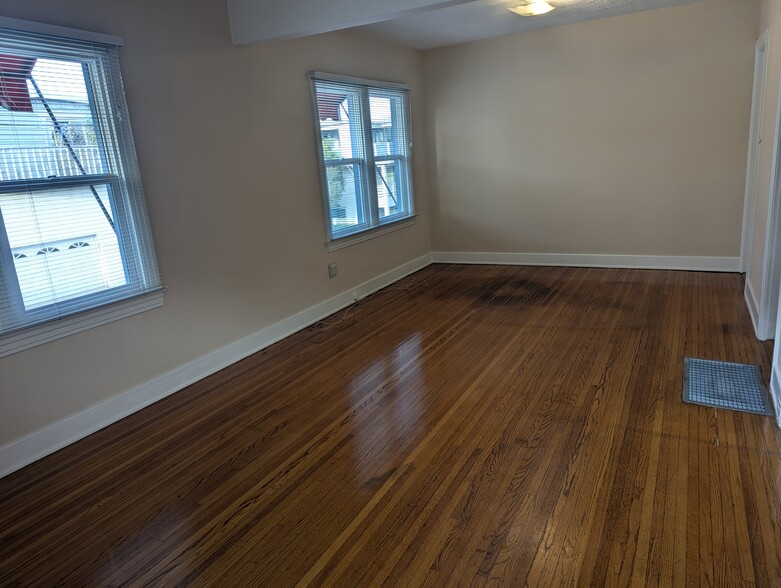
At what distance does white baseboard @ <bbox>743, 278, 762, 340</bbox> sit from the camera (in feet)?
11.8

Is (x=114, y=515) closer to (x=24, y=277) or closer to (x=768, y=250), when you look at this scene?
(x=24, y=277)

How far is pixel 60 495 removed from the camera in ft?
7.86

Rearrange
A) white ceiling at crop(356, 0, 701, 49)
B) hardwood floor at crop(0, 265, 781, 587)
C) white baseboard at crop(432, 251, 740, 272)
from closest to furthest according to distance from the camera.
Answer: hardwood floor at crop(0, 265, 781, 587) → white ceiling at crop(356, 0, 701, 49) → white baseboard at crop(432, 251, 740, 272)

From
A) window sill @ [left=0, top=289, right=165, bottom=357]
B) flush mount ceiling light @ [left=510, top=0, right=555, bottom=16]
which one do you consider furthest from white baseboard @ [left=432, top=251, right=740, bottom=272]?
window sill @ [left=0, top=289, right=165, bottom=357]

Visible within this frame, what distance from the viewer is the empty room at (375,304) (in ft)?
6.63

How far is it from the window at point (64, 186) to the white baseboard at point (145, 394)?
0.49 m

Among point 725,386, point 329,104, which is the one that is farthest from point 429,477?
point 329,104

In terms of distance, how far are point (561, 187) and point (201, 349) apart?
4.12m

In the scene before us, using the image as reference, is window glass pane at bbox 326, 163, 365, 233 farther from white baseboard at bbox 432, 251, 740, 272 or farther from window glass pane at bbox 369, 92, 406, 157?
white baseboard at bbox 432, 251, 740, 272

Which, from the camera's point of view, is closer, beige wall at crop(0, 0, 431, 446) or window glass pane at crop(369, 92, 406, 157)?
beige wall at crop(0, 0, 431, 446)

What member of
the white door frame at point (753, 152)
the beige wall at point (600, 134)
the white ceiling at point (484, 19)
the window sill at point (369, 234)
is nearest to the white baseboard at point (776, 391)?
the white door frame at point (753, 152)

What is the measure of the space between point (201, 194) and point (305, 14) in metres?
1.30

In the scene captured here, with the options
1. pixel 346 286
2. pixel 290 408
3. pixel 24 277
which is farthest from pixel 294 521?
pixel 346 286

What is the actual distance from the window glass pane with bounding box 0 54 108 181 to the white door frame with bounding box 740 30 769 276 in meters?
4.76
